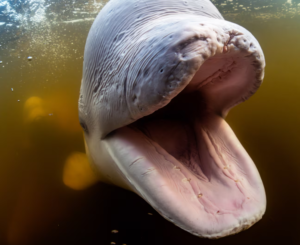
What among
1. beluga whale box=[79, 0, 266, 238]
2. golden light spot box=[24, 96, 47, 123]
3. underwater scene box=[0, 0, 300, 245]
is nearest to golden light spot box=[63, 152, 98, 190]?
underwater scene box=[0, 0, 300, 245]

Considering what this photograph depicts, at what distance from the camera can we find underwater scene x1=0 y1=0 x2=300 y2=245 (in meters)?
1.03

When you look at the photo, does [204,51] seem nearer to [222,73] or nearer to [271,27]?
[222,73]

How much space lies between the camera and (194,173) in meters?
0.89

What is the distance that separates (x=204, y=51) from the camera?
1.79 ft

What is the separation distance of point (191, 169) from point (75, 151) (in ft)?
2.48

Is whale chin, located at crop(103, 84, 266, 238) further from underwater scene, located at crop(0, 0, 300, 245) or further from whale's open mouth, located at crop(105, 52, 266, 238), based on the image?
underwater scene, located at crop(0, 0, 300, 245)

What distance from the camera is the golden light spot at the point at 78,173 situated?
1.24 m

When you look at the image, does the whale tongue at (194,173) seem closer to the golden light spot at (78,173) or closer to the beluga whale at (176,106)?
the beluga whale at (176,106)

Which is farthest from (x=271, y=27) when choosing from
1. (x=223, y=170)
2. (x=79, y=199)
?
(x=79, y=199)

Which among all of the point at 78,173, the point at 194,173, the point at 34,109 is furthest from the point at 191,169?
the point at 34,109

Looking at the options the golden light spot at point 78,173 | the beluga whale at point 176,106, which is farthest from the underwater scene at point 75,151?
the beluga whale at point 176,106

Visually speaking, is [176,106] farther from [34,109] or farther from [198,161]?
[34,109]

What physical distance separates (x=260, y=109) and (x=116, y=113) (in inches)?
40.3

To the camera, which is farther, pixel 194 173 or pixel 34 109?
pixel 34 109
